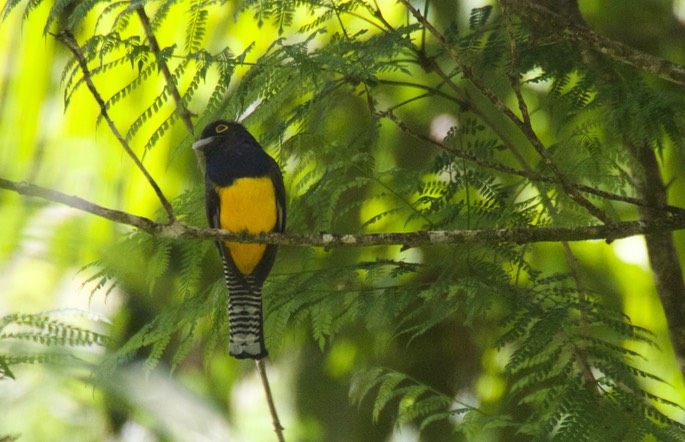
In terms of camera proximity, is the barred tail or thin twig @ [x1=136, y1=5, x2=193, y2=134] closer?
thin twig @ [x1=136, y1=5, x2=193, y2=134]

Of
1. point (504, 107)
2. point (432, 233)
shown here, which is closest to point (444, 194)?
point (432, 233)

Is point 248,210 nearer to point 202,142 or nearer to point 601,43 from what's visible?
point 202,142

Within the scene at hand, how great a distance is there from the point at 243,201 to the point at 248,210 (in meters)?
0.05

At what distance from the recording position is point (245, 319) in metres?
3.83

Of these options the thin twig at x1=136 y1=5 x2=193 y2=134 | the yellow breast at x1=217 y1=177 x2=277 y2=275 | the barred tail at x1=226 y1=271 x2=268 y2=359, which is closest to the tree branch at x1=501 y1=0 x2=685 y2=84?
the thin twig at x1=136 y1=5 x2=193 y2=134

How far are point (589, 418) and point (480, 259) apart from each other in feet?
2.71

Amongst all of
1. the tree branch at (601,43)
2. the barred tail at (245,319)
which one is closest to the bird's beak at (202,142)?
the barred tail at (245,319)

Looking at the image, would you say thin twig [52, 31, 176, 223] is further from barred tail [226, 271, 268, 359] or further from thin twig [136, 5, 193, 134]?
barred tail [226, 271, 268, 359]

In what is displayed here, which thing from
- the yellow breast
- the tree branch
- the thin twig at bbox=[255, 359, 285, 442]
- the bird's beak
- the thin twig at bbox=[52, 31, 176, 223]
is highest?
the tree branch

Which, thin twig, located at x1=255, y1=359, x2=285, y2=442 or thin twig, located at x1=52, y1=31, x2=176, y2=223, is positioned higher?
thin twig, located at x1=52, y1=31, x2=176, y2=223

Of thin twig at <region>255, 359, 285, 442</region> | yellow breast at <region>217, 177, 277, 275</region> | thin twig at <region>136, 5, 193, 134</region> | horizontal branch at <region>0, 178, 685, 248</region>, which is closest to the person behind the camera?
horizontal branch at <region>0, 178, 685, 248</region>

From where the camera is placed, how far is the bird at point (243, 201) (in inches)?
159

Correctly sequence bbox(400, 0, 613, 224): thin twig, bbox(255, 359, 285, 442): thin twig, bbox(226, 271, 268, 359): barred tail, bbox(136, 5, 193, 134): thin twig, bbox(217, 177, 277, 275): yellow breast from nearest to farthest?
bbox(400, 0, 613, 224): thin twig
bbox(136, 5, 193, 134): thin twig
bbox(255, 359, 285, 442): thin twig
bbox(226, 271, 268, 359): barred tail
bbox(217, 177, 277, 275): yellow breast

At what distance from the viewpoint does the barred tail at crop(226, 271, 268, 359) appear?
3715mm
